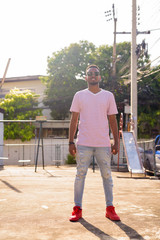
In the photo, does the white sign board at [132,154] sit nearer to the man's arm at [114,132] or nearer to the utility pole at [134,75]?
the utility pole at [134,75]

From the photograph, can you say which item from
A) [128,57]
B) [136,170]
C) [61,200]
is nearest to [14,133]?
[128,57]

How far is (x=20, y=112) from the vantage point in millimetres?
31266

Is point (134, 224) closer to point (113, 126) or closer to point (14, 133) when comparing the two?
point (113, 126)

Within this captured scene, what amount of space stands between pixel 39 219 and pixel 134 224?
3.70 ft

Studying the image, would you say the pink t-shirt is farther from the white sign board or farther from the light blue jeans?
the white sign board

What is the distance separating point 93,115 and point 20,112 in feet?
92.0

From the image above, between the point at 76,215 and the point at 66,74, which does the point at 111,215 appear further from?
the point at 66,74

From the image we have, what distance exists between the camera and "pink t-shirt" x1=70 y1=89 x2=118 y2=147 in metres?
3.88

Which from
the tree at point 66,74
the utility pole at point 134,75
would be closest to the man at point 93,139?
the utility pole at point 134,75

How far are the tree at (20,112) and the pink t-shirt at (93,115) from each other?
26739 mm

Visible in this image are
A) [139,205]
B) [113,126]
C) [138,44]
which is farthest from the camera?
[138,44]

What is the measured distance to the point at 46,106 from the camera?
3241 cm

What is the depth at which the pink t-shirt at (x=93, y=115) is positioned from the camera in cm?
388

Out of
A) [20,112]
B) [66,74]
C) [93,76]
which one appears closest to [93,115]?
[93,76]
